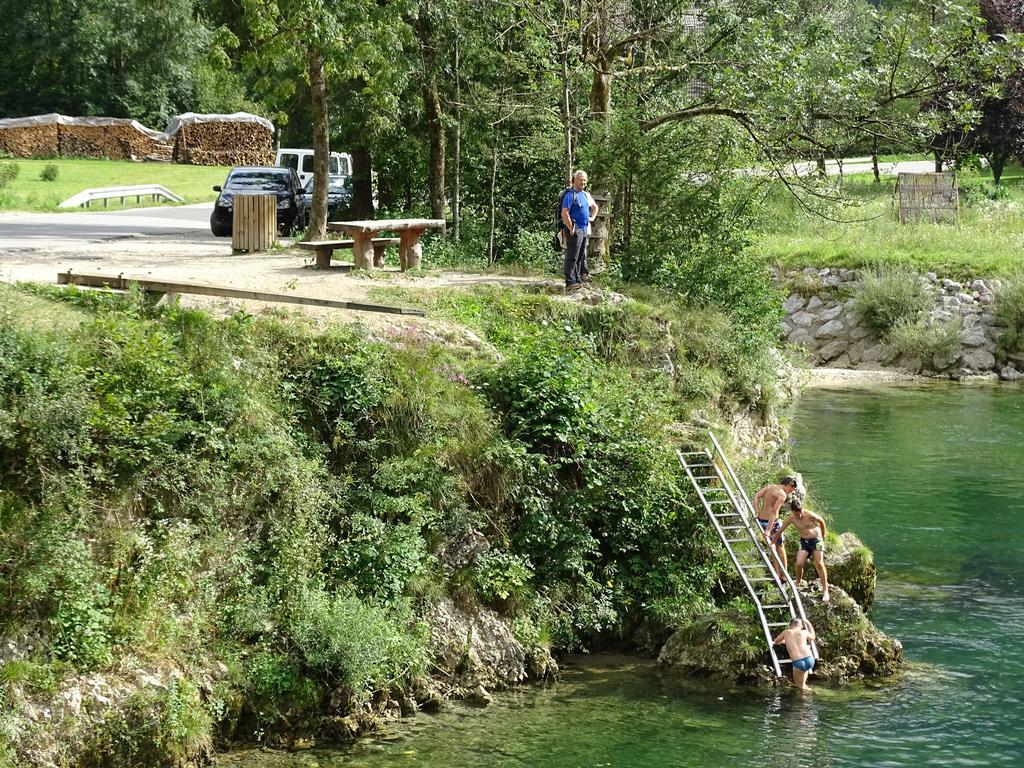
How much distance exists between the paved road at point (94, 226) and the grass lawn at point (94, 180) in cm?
246

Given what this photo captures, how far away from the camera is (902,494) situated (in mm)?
23703

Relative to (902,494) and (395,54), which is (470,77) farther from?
(902,494)

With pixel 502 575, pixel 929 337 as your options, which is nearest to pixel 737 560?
pixel 502 575

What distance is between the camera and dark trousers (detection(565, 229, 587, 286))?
2175 cm

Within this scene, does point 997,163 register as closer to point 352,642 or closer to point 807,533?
point 807,533

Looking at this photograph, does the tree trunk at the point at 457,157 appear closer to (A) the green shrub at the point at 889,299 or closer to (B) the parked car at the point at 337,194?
(B) the parked car at the point at 337,194

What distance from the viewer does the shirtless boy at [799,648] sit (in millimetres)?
14562

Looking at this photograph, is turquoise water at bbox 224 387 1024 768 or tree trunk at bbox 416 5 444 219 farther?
tree trunk at bbox 416 5 444 219

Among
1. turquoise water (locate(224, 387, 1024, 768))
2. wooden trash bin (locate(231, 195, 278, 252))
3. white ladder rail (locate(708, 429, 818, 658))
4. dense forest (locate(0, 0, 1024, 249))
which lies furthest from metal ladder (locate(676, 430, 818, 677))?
wooden trash bin (locate(231, 195, 278, 252))

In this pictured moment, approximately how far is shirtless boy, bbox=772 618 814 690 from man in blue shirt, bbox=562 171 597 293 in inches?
341

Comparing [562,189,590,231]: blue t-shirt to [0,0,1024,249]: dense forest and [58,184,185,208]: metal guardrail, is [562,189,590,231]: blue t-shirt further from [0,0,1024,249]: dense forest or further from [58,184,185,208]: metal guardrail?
[58,184,185,208]: metal guardrail

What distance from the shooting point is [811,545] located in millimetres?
16172

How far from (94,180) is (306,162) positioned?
15472 millimetres

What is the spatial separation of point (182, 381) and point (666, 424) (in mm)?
6890
